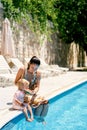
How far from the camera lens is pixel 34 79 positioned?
23.4 feet

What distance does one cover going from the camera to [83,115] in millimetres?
8594

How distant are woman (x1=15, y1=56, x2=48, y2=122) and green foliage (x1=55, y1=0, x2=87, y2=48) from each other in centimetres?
1661

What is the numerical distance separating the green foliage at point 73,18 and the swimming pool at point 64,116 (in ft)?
35.9

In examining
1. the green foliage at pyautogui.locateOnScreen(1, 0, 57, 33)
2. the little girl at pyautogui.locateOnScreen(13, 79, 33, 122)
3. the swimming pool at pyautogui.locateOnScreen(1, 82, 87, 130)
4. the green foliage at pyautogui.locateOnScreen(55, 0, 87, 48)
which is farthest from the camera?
the green foliage at pyautogui.locateOnScreen(55, 0, 87, 48)

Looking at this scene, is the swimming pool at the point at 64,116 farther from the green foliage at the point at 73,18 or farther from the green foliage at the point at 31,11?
the green foliage at the point at 73,18

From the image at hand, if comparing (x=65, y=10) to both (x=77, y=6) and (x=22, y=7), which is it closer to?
(x=77, y=6)

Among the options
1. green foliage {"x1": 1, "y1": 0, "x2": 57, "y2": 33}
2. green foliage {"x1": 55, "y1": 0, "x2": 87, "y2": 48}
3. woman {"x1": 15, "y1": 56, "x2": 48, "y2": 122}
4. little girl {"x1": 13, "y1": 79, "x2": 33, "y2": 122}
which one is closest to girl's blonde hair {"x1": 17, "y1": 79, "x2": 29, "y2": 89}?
little girl {"x1": 13, "y1": 79, "x2": 33, "y2": 122}

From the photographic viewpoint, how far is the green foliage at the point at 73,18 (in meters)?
23.6

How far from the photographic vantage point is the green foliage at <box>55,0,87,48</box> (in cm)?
2361

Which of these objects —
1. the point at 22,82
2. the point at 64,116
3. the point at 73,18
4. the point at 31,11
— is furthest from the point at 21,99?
the point at 73,18

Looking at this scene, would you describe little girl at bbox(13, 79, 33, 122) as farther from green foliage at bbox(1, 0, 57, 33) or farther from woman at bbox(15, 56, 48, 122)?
green foliage at bbox(1, 0, 57, 33)

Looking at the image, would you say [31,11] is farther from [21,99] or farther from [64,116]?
[21,99]

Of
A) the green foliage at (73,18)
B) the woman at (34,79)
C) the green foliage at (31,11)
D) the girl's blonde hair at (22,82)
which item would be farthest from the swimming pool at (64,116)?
the green foliage at (73,18)

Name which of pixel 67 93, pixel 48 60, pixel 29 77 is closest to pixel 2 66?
pixel 67 93
